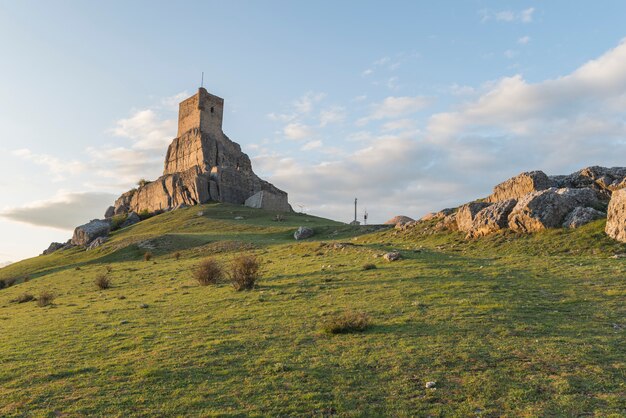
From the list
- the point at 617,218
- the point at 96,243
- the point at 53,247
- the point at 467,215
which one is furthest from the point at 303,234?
the point at 53,247

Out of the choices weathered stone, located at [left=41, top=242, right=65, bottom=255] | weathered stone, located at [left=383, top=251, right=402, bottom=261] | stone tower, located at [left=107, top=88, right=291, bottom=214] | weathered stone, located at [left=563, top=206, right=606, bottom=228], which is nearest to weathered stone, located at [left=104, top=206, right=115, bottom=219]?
stone tower, located at [left=107, top=88, right=291, bottom=214]

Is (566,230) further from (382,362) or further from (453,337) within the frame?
(382,362)

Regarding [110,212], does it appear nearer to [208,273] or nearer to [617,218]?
[208,273]

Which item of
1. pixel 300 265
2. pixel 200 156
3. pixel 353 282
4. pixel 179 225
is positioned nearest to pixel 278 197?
pixel 200 156

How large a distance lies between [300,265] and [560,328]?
19844 mm

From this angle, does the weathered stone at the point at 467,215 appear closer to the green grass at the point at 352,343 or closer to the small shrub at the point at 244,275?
the green grass at the point at 352,343

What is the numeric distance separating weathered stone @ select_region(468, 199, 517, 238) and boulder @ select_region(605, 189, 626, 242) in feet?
23.7

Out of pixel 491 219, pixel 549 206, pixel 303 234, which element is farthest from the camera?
pixel 303 234

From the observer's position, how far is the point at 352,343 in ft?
46.3

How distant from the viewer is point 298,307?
64.5ft

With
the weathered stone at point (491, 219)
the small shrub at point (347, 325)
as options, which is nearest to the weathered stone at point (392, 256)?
the weathered stone at point (491, 219)

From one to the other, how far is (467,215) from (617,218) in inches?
455

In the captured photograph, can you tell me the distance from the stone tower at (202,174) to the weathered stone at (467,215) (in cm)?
6678

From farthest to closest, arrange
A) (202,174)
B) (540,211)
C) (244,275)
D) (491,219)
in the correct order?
(202,174) → (491,219) → (540,211) → (244,275)
